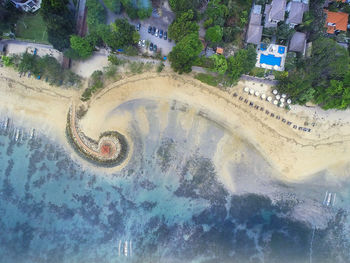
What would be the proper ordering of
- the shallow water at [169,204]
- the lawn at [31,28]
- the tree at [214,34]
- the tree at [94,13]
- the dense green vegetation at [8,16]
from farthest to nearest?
the shallow water at [169,204] → the lawn at [31,28] → the tree at [214,34] → the dense green vegetation at [8,16] → the tree at [94,13]

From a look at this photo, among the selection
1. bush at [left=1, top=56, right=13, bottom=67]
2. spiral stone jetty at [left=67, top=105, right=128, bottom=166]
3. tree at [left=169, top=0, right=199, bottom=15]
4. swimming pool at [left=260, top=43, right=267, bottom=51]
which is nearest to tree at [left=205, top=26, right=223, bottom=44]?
tree at [left=169, top=0, right=199, bottom=15]

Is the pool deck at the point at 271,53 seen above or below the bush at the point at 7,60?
above

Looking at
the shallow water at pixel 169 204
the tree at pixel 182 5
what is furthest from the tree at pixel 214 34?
the shallow water at pixel 169 204

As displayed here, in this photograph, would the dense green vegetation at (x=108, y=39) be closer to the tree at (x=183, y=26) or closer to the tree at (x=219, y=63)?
the tree at (x=183, y=26)

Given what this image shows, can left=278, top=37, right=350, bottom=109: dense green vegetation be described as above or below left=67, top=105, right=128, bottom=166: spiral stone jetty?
above

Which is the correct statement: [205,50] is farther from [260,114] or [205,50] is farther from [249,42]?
[260,114]

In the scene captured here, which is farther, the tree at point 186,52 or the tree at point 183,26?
the tree at point 183,26

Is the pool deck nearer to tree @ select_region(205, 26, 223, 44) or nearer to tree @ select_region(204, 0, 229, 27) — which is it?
tree @ select_region(205, 26, 223, 44)

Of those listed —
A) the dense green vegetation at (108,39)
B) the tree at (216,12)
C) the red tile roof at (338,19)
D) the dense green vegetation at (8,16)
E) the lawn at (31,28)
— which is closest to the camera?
the dense green vegetation at (108,39)
